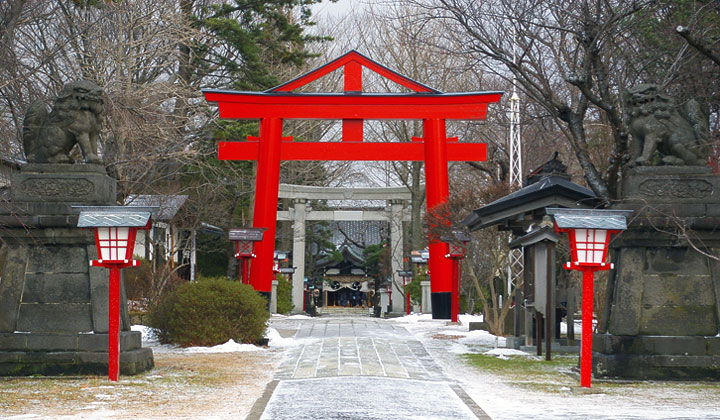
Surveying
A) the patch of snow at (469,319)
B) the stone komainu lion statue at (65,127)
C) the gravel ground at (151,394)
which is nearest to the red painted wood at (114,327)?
the gravel ground at (151,394)

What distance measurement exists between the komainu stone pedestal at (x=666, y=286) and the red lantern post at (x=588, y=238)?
2.92 ft

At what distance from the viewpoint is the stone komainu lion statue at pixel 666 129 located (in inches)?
439

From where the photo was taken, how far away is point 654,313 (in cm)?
1095

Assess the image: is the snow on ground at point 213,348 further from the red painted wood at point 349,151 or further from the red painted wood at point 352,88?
the red painted wood at point 352,88

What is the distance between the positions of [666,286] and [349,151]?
497 inches

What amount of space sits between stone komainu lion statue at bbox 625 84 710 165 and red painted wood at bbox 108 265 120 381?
22.9 feet

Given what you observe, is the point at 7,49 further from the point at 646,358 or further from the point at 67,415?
the point at 646,358

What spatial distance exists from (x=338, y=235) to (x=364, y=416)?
53.6 meters

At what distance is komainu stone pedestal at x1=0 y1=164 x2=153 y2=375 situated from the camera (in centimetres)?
1082

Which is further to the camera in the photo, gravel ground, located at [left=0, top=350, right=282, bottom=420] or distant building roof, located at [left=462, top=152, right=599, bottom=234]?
distant building roof, located at [left=462, top=152, right=599, bottom=234]

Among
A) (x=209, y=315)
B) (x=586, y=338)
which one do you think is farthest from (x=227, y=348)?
(x=586, y=338)

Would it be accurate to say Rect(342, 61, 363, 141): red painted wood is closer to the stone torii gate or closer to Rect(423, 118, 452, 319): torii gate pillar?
Rect(423, 118, 452, 319): torii gate pillar

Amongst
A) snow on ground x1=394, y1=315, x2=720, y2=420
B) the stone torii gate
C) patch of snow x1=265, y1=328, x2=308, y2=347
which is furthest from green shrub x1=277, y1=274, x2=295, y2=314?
snow on ground x1=394, y1=315, x2=720, y2=420

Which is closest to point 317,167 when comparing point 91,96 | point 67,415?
point 91,96
